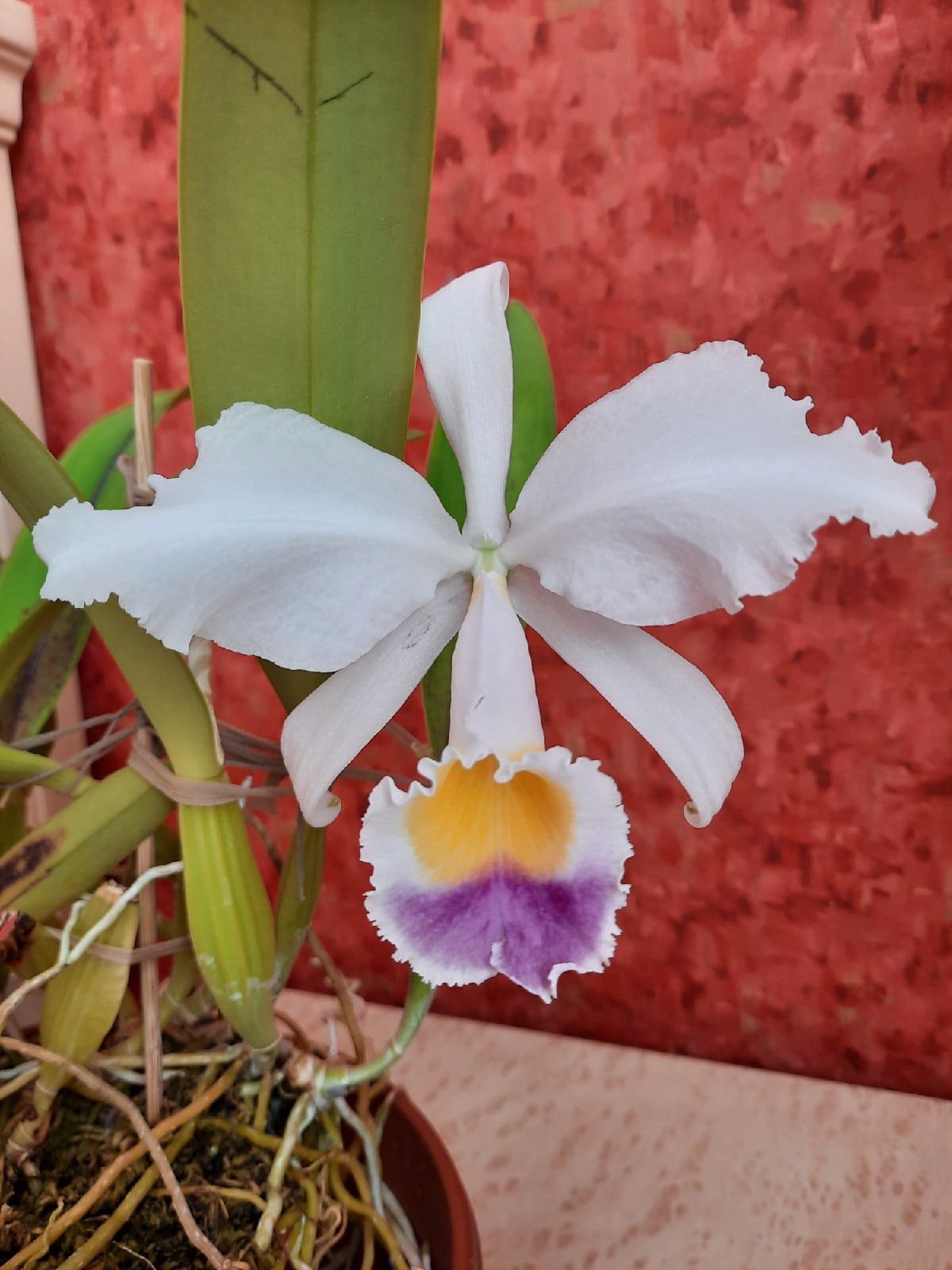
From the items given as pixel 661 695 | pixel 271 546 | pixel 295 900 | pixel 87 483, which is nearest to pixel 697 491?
pixel 661 695

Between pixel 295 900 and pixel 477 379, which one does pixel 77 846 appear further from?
pixel 477 379

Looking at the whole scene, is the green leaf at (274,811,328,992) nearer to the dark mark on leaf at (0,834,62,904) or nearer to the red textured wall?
the dark mark on leaf at (0,834,62,904)

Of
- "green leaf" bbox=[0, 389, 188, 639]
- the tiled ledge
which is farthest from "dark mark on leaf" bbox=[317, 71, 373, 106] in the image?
the tiled ledge

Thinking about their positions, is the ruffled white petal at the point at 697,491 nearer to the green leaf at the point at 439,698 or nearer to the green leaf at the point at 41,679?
the green leaf at the point at 439,698

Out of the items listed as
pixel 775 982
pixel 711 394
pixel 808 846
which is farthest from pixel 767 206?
pixel 775 982

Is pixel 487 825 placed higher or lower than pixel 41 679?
higher

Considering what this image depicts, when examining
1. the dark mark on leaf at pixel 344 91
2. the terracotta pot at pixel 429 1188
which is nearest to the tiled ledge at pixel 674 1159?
the terracotta pot at pixel 429 1188

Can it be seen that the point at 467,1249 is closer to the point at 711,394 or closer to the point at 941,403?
the point at 711,394
